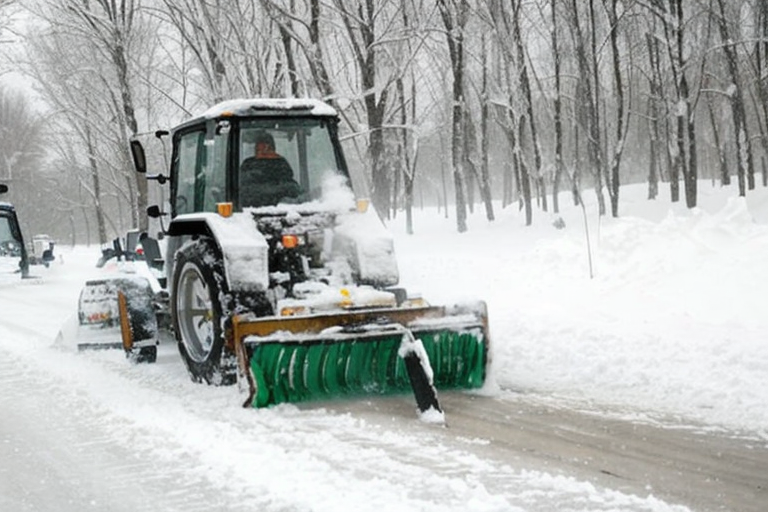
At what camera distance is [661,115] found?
105 feet

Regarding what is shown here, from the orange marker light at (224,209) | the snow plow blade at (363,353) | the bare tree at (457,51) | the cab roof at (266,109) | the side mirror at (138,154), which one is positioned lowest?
the snow plow blade at (363,353)

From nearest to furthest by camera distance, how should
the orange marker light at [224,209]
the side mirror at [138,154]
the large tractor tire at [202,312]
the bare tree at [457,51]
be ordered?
the large tractor tire at [202,312]
the orange marker light at [224,209]
the side mirror at [138,154]
the bare tree at [457,51]

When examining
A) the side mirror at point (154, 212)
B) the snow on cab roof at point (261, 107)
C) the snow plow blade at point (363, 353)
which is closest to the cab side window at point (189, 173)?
the side mirror at point (154, 212)

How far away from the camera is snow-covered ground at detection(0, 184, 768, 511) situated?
3791 mm

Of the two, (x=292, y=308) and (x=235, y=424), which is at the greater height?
(x=292, y=308)

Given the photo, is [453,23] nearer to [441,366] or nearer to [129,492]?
[441,366]

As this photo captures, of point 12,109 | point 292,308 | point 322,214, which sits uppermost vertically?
point 12,109

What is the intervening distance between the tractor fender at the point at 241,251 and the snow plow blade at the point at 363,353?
15.5 inches

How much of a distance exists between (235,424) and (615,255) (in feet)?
26.1

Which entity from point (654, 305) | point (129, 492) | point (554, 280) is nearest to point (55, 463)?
point (129, 492)

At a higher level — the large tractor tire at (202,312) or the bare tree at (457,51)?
the bare tree at (457,51)

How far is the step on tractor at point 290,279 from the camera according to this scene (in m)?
5.48

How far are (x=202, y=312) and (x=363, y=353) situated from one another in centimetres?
164

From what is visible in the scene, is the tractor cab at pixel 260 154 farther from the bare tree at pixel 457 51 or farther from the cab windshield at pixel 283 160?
the bare tree at pixel 457 51
